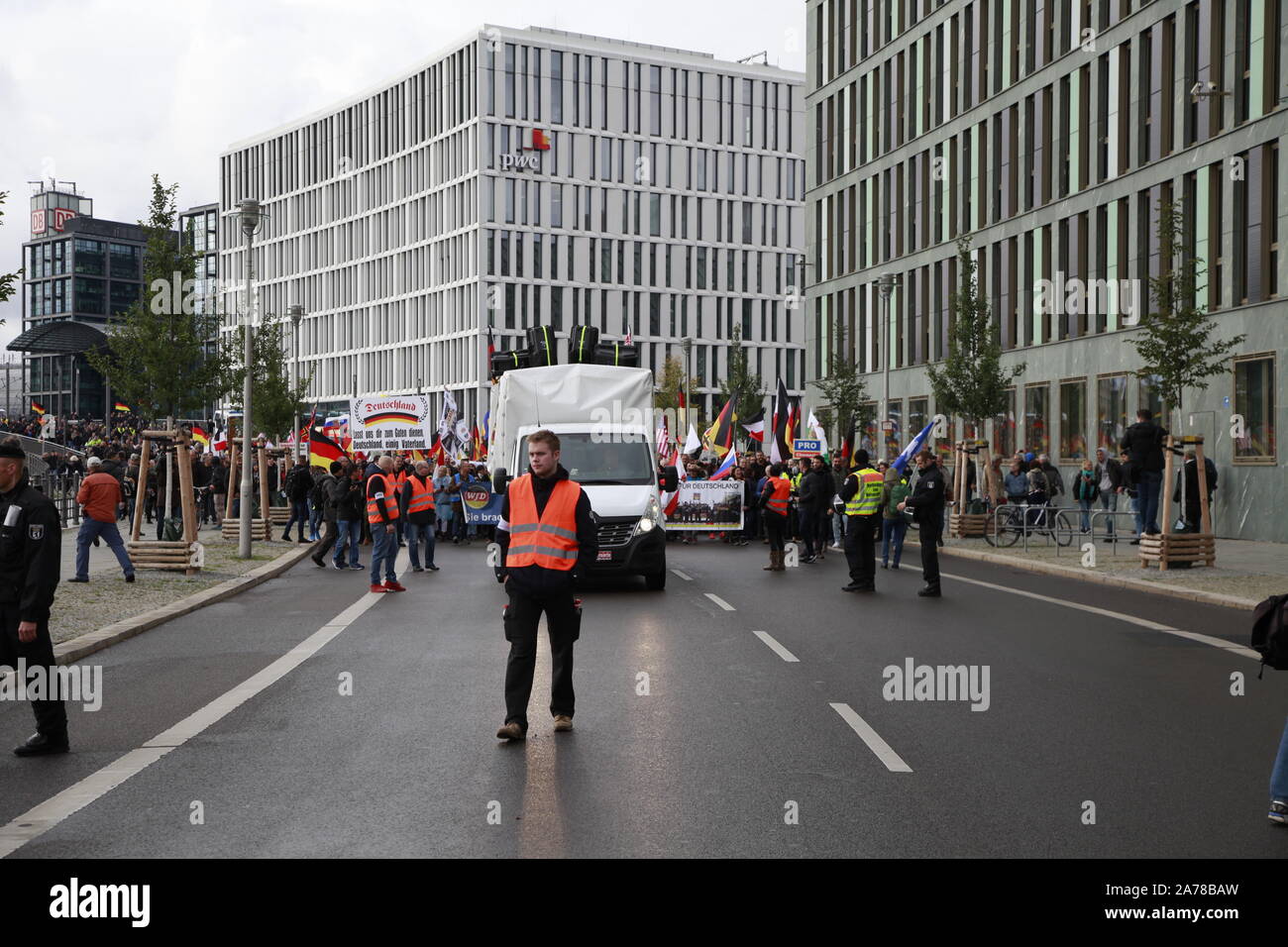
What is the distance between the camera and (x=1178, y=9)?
35.2 meters

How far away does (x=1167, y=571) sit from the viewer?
21000mm

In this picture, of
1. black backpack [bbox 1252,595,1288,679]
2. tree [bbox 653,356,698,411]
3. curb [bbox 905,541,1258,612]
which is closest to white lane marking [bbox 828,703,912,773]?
black backpack [bbox 1252,595,1288,679]

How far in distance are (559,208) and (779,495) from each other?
7819 cm

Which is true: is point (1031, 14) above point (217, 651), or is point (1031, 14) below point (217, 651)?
above

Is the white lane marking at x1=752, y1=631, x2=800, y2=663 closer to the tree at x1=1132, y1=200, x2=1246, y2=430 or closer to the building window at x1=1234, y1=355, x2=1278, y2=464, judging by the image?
the tree at x1=1132, y1=200, x2=1246, y2=430

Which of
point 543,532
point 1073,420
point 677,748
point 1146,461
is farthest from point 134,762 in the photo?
point 1073,420

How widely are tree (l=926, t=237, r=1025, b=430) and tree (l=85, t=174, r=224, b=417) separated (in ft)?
54.5

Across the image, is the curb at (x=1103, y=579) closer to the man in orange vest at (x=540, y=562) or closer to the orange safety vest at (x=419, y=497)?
the man in orange vest at (x=540, y=562)

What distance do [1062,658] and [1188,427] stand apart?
911 inches

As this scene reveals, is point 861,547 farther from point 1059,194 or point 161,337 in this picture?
point 1059,194

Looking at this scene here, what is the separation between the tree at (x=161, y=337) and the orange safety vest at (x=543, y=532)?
20.0m
